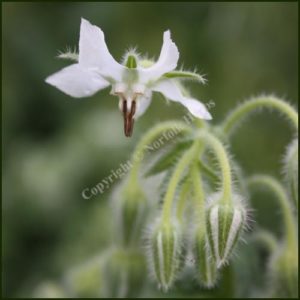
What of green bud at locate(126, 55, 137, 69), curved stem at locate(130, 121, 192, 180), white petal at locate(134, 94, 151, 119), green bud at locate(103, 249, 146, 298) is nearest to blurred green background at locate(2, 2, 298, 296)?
green bud at locate(103, 249, 146, 298)

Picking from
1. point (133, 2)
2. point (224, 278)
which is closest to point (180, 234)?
point (224, 278)

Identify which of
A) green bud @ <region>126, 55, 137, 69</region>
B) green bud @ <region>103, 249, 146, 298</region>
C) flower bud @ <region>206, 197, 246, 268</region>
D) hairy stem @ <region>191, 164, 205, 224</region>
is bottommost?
green bud @ <region>103, 249, 146, 298</region>

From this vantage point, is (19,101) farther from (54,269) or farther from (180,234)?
(180,234)

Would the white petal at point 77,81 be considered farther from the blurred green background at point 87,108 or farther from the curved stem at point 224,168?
the blurred green background at point 87,108

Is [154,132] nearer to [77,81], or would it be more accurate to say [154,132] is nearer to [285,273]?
[77,81]

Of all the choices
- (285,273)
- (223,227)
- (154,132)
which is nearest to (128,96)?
(154,132)

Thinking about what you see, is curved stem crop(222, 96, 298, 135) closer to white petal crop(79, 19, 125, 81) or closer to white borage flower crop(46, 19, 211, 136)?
white borage flower crop(46, 19, 211, 136)
